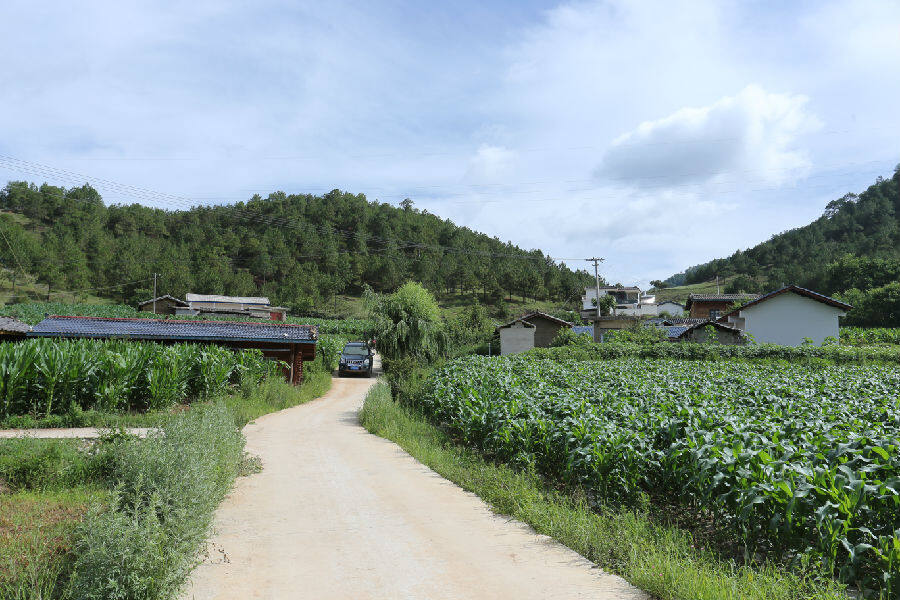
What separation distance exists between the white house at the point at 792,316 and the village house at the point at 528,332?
→ 14976mm

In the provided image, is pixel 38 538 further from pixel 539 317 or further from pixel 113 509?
pixel 539 317

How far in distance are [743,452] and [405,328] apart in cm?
1883

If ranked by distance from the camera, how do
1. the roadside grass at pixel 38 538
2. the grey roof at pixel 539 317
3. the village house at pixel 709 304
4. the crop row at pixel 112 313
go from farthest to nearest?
1. the village house at pixel 709 304
2. the crop row at pixel 112 313
3. the grey roof at pixel 539 317
4. the roadside grass at pixel 38 538

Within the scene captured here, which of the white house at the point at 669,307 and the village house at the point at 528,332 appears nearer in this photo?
the village house at the point at 528,332

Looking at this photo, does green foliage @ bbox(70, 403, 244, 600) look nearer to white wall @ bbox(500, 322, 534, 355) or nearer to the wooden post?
the wooden post

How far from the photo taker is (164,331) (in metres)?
22.5

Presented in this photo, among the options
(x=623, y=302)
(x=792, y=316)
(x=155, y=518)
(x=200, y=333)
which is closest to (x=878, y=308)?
(x=623, y=302)

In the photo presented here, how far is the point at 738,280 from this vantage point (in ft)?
336

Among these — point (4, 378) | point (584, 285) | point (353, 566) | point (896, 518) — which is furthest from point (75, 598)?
point (584, 285)

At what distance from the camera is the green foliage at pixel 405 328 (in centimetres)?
2369

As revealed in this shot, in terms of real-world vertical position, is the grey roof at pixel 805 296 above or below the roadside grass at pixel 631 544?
above

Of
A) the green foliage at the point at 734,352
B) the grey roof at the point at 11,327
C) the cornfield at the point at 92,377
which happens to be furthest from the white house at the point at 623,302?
the cornfield at the point at 92,377

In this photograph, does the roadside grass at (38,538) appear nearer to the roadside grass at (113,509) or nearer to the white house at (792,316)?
the roadside grass at (113,509)

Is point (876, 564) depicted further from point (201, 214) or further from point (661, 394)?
point (201, 214)
